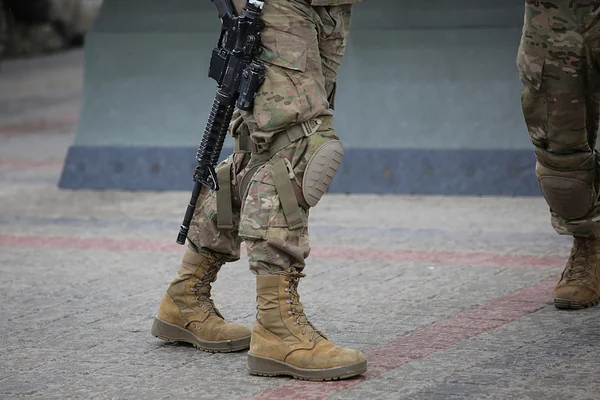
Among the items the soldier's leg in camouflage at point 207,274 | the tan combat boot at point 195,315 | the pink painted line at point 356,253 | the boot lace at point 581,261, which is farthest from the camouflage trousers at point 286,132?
the pink painted line at point 356,253

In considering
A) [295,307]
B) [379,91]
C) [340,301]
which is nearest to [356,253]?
[340,301]

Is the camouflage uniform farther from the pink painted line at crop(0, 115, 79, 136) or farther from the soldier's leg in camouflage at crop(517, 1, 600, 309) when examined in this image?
the pink painted line at crop(0, 115, 79, 136)

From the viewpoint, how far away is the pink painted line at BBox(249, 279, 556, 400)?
3725mm

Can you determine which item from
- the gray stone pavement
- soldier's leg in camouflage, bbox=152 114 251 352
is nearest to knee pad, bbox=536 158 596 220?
the gray stone pavement

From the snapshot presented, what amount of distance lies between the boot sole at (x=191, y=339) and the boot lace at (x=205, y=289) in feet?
0.40

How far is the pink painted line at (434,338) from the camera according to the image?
3.72m

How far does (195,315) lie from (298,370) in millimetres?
609

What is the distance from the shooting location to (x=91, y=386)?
12.6 feet

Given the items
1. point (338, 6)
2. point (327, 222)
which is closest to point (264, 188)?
point (338, 6)

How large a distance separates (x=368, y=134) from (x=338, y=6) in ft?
13.3

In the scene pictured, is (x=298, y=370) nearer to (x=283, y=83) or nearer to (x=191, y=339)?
(x=191, y=339)

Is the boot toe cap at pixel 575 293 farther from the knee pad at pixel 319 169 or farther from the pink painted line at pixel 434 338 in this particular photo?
the knee pad at pixel 319 169

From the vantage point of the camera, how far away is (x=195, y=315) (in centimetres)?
429

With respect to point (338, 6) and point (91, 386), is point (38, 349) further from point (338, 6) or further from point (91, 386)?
point (338, 6)
